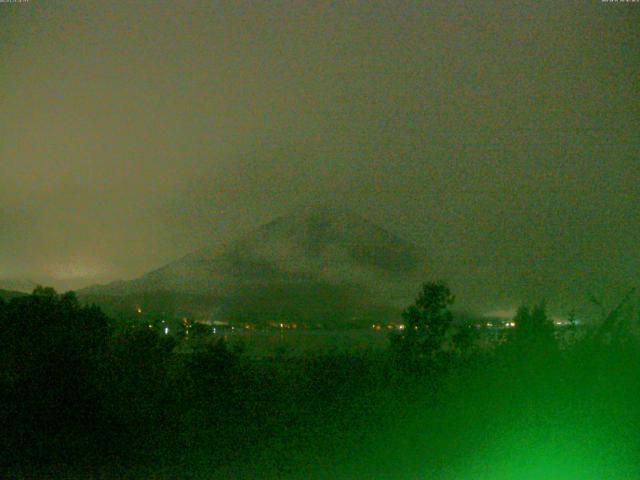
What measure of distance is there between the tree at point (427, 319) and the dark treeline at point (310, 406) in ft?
3.74

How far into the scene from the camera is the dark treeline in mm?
9289

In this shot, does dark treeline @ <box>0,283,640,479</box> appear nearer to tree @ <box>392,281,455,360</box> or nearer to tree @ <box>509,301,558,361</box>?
tree @ <box>509,301,558,361</box>

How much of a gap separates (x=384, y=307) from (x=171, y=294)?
14034 millimetres

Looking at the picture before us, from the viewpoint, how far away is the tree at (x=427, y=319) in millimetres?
15609

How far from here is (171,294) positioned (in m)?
40.8

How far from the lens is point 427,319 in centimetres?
1594

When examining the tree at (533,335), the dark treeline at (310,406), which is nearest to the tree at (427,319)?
the dark treeline at (310,406)

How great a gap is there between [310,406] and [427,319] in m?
4.16

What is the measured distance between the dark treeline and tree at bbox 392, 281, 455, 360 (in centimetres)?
114

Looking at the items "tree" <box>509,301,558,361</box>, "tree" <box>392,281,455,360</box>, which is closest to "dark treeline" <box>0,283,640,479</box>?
"tree" <box>509,301,558,361</box>

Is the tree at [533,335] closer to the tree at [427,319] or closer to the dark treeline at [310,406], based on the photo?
the dark treeline at [310,406]

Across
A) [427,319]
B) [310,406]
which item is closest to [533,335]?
[310,406]

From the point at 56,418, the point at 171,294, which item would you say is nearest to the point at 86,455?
the point at 56,418

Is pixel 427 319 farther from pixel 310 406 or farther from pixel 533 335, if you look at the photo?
pixel 533 335
